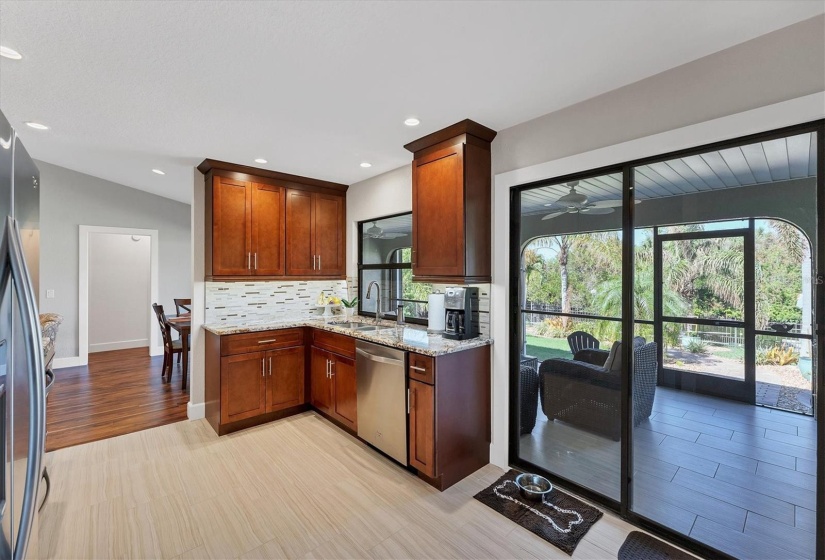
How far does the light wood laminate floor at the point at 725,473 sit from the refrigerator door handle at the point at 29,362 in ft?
8.81

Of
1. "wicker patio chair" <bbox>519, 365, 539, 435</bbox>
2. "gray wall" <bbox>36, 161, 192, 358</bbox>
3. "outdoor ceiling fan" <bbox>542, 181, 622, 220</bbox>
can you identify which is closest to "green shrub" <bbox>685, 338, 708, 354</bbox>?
"outdoor ceiling fan" <bbox>542, 181, 622, 220</bbox>

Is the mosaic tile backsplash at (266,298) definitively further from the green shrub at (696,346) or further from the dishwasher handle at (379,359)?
the green shrub at (696,346)

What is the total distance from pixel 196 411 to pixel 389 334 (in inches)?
90.6

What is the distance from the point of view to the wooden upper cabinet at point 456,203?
2738mm

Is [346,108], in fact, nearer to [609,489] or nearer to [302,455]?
[302,455]

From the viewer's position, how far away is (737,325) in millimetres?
1874

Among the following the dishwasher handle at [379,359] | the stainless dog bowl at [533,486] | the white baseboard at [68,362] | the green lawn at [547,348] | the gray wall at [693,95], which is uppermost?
the gray wall at [693,95]

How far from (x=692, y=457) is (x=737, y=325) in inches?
30.9

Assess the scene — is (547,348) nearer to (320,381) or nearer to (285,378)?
(320,381)

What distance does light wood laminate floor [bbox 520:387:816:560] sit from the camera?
175cm

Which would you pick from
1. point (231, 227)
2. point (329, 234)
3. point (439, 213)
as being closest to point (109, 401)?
point (231, 227)

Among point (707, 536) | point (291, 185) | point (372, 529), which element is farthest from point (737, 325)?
point (291, 185)

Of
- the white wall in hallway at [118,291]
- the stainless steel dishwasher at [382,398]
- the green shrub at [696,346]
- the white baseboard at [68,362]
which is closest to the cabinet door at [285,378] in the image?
the stainless steel dishwasher at [382,398]

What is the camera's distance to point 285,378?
3.76 meters
